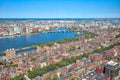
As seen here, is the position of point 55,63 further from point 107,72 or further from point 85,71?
point 107,72

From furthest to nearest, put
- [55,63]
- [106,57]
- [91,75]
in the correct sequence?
1. [106,57]
2. [55,63]
3. [91,75]

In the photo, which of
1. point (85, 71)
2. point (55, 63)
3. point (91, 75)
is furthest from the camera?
point (55, 63)

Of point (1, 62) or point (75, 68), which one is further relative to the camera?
point (1, 62)

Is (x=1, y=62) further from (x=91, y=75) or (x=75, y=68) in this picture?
(x=91, y=75)

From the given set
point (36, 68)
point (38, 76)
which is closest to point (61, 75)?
point (38, 76)

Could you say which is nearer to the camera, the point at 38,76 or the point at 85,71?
the point at 38,76

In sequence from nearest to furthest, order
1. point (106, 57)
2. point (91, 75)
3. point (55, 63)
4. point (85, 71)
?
1. point (91, 75)
2. point (85, 71)
3. point (55, 63)
4. point (106, 57)

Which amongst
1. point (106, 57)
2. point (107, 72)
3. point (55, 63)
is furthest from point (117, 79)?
point (55, 63)

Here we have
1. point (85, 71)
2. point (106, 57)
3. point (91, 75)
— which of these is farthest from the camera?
point (106, 57)
